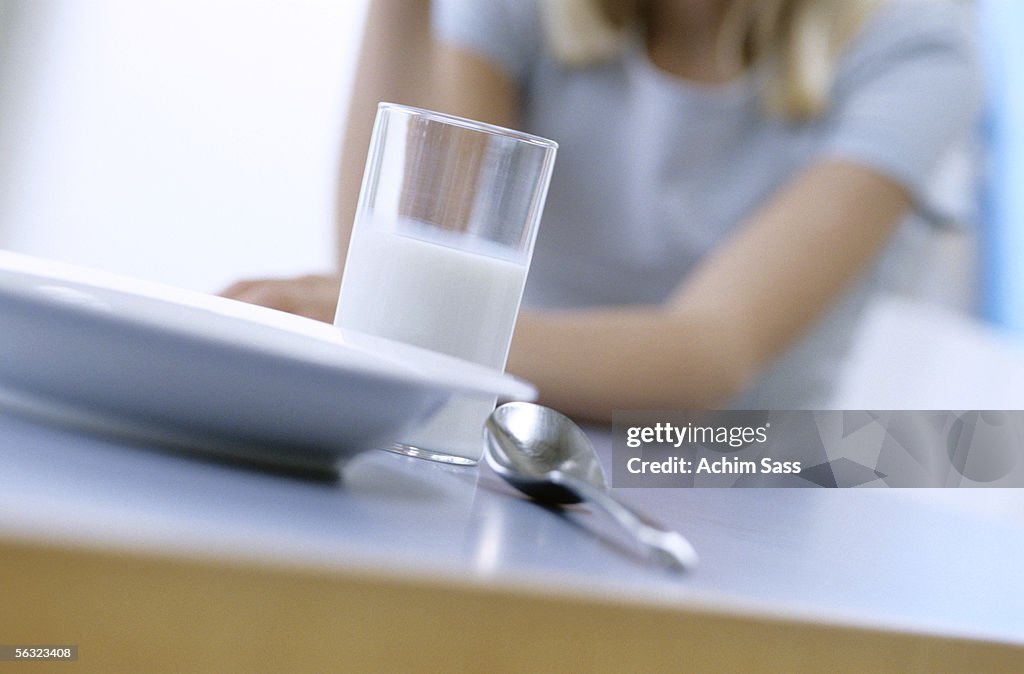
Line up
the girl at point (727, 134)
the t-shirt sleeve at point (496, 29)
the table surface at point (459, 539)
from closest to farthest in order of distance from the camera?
the table surface at point (459, 539) → the girl at point (727, 134) → the t-shirt sleeve at point (496, 29)

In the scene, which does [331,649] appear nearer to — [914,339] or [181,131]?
[914,339]

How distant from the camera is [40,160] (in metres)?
2.56

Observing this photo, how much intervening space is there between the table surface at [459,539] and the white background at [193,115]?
2159 millimetres

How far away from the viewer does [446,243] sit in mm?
415

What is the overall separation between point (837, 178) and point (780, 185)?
0.62ft

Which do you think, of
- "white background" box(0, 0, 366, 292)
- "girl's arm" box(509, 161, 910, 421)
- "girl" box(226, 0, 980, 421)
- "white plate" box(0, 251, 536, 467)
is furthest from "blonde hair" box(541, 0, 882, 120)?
"white background" box(0, 0, 366, 292)

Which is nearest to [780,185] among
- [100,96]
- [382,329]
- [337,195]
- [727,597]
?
[337,195]

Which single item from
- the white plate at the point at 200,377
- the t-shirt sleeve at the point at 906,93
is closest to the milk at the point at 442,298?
the white plate at the point at 200,377

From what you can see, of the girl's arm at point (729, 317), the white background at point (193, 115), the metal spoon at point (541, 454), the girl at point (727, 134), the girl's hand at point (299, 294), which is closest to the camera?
the metal spoon at point (541, 454)

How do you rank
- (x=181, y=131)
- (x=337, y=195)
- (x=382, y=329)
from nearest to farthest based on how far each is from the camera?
(x=382, y=329) → (x=337, y=195) → (x=181, y=131)

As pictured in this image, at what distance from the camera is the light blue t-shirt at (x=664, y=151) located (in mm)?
1221

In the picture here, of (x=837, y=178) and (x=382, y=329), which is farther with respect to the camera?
(x=837, y=178)

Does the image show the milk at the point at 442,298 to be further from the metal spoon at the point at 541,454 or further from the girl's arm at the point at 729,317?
the girl's arm at the point at 729,317

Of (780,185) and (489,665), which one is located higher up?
(780,185)
